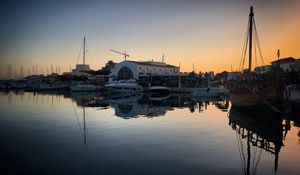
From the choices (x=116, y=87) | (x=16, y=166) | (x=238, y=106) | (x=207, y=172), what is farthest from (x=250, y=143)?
(x=116, y=87)

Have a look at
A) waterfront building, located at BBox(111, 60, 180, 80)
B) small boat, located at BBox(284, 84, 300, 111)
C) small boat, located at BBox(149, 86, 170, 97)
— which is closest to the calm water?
small boat, located at BBox(284, 84, 300, 111)

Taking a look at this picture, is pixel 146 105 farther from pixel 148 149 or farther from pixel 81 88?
pixel 81 88

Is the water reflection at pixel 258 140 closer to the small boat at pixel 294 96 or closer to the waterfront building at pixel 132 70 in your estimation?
the small boat at pixel 294 96

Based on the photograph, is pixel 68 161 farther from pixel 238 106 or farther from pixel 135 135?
pixel 238 106

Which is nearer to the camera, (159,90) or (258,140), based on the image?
(258,140)

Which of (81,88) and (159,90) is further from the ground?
(81,88)

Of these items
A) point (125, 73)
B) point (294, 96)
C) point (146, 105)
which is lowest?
point (146, 105)

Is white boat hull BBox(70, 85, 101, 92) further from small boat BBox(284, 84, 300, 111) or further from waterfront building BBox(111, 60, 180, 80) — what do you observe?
small boat BBox(284, 84, 300, 111)

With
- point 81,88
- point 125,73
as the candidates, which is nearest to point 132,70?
point 125,73

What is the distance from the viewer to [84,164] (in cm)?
1002

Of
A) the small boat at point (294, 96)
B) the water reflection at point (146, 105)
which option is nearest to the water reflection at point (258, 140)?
the small boat at point (294, 96)

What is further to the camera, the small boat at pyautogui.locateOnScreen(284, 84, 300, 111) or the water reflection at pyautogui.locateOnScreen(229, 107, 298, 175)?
the small boat at pyautogui.locateOnScreen(284, 84, 300, 111)

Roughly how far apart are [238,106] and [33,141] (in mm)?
24807

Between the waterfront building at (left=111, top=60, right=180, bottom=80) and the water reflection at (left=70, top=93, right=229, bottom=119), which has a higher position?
the waterfront building at (left=111, top=60, right=180, bottom=80)
